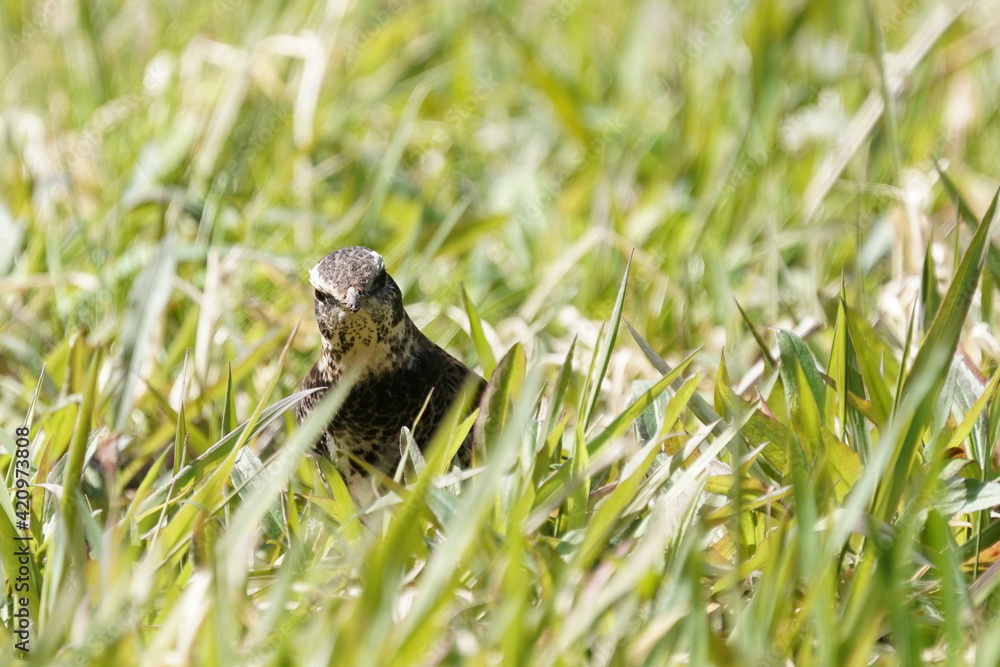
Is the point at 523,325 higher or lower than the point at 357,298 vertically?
lower

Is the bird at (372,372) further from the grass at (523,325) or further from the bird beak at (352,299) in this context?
the grass at (523,325)

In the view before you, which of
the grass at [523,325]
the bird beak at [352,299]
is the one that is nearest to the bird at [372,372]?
the bird beak at [352,299]

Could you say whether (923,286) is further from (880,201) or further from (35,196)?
(35,196)

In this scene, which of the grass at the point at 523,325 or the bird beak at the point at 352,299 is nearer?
the grass at the point at 523,325

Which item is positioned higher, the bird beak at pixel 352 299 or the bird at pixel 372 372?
the bird beak at pixel 352 299

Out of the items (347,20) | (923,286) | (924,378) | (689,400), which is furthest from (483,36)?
(924,378)

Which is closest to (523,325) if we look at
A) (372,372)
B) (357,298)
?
(372,372)

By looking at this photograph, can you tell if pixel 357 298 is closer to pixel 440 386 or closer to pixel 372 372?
pixel 372 372
